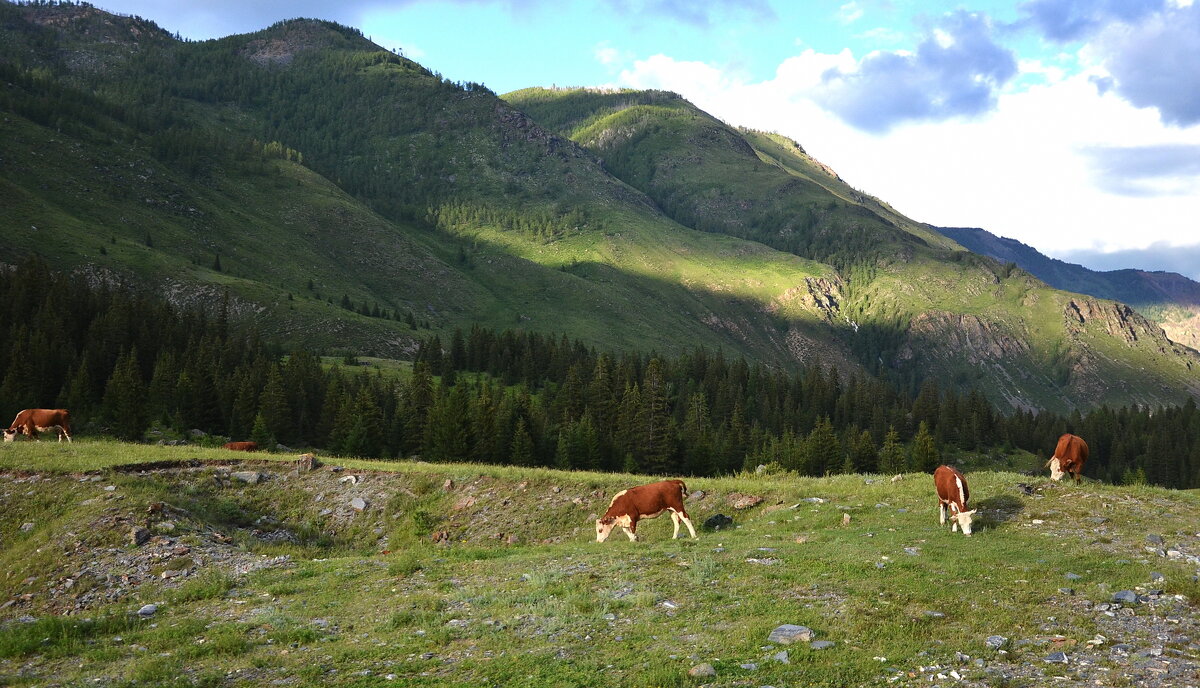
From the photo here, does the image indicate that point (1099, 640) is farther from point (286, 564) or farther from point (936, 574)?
point (286, 564)

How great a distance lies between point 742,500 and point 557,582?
43.3 ft

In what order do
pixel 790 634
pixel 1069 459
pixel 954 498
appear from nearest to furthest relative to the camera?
pixel 790 634
pixel 954 498
pixel 1069 459

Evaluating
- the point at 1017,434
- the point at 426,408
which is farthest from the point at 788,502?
the point at 1017,434

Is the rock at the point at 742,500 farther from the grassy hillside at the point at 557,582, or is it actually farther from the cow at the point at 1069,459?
the cow at the point at 1069,459

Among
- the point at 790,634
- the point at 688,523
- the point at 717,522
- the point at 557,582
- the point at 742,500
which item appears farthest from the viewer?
the point at 742,500

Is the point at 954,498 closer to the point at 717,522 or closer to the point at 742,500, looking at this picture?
the point at 717,522

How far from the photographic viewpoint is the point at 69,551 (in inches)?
960

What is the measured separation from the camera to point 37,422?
1780 inches

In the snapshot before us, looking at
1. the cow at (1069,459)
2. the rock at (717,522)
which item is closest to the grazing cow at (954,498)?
the rock at (717,522)

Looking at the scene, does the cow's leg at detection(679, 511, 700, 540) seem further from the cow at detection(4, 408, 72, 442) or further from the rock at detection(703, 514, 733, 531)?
the cow at detection(4, 408, 72, 442)

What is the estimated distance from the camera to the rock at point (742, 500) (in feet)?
98.4

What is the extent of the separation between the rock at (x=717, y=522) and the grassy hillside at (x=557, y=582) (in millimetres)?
579

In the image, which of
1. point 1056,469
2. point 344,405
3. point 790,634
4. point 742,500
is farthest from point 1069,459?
point 344,405

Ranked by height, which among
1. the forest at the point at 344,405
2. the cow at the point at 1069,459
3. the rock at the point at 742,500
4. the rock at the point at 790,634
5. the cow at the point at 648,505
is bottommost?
the forest at the point at 344,405
